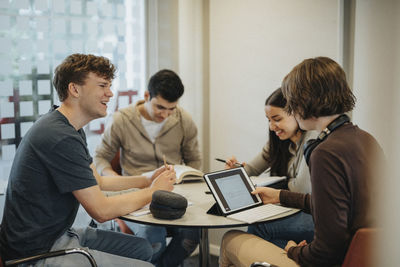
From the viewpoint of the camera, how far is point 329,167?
4.67ft

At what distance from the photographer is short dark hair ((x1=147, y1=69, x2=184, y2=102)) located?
2643mm

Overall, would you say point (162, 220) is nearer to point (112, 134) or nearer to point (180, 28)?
point (112, 134)

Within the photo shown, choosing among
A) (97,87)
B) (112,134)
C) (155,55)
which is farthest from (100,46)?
(97,87)

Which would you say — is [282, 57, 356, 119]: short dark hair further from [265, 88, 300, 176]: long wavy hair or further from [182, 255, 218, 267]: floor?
[182, 255, 218, 267]: floor

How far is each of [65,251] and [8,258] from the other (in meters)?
0.29

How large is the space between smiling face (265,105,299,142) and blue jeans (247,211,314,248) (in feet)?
1.44

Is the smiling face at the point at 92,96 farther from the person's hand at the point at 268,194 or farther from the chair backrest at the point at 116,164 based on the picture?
the chair backrest at the point at 116,164

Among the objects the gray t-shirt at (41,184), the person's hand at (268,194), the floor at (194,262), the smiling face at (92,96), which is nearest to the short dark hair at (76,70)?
the smiling face at (92,96)

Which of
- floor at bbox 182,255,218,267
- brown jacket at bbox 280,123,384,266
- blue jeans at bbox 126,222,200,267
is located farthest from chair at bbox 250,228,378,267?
floor at bbox 182,255,218,267

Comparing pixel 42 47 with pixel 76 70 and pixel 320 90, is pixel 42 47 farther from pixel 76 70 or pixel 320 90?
pixel 320 90

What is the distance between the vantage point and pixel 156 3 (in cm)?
346

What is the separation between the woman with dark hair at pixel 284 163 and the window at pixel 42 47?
1.31 m

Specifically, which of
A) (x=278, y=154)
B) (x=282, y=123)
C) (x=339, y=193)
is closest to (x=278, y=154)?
(x=278, y=154)

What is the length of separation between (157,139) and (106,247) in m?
0.97
